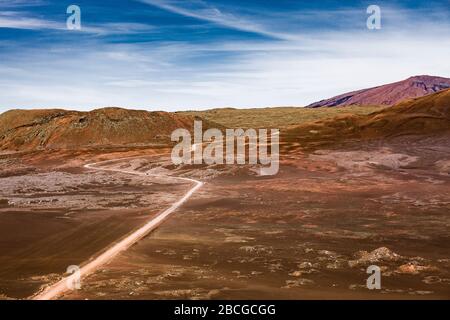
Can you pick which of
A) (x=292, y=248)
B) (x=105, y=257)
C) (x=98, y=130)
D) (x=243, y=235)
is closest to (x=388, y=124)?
(x=243, y=235)

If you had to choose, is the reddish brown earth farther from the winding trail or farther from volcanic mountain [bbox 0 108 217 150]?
volcanic mountain [bbox 0 108 217 150]

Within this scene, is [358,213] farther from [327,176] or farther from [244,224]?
[327,176]

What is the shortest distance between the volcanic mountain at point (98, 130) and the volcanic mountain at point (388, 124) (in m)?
46.2

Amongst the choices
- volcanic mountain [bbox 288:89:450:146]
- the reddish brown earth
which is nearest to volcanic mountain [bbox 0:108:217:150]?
volcanic mountain [bbox 288:89:450:146]

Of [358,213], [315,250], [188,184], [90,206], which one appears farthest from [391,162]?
[315,250]

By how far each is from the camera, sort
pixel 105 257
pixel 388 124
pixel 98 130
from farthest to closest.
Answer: pixel 98 130
pixel 388 124
pixel 105 257

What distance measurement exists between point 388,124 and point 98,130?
256 ft

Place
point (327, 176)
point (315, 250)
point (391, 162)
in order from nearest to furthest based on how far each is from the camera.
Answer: point (315, 250) < point (327, 176) < point (391, 162)

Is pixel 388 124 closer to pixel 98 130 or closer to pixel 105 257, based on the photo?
pixel 105 257

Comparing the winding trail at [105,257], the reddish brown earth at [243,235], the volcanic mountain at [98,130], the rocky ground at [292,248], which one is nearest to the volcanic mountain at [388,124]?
the reddish brown earth at [243,235]

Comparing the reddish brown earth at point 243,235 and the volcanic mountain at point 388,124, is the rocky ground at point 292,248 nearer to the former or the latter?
the reddish brown earth at point 243,235

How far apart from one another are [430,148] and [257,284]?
189 ft

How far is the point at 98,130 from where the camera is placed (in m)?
134
